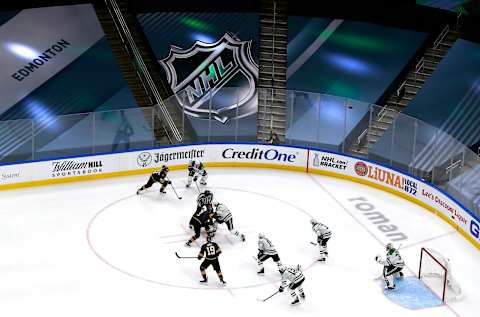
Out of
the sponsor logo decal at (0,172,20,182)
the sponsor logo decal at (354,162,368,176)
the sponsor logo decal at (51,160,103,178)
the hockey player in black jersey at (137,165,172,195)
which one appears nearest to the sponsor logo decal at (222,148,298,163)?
the sponsor logo decal at (354,162,368,176)

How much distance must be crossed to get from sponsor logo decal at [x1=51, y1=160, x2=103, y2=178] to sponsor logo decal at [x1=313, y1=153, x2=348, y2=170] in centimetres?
613

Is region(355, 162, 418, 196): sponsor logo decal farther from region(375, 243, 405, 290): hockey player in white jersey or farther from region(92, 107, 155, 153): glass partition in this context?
region(92, 107, 155, 153): glass partition

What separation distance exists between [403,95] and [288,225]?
8595 millimetres

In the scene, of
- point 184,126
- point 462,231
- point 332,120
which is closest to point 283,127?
point 332,120

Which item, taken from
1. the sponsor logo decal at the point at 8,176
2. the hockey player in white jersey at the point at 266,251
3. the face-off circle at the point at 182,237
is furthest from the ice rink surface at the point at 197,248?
the hockey player in white jersey at the point at 266,251

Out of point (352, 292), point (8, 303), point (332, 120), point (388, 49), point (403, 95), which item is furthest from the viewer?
point (388, 49)

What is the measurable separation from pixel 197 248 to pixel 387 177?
21.4ft

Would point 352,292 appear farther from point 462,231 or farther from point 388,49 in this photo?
point 388,49

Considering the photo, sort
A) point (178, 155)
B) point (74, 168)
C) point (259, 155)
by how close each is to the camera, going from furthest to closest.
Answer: point (259, 155) < point (178, 155) < point (74, 168)

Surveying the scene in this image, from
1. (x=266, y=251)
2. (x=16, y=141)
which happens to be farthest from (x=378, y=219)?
(x=16, y=141)

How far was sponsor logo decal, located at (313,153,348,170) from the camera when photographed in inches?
912

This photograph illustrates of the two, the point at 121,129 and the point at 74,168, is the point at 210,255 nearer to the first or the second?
the point at 74,168

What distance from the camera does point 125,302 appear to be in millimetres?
15938

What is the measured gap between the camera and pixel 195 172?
2152 cm
